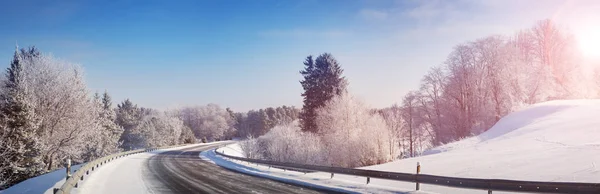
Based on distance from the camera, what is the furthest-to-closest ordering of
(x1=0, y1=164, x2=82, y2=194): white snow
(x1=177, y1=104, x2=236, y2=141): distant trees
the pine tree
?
(x1=177, y1=104, x2=236, y2=141): distant trees
the pine tree
(x1=0, y1=164, x2=82, y2=194): white snow

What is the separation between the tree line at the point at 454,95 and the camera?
144ft

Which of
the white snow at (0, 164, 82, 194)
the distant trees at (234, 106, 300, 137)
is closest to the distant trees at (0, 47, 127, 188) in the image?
the white snow at (0, 164, 82, 194)

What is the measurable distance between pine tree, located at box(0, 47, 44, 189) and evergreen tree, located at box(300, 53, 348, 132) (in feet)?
101

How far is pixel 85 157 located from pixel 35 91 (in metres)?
22.2

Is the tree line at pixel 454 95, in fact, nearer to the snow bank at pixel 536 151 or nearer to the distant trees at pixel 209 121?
the snow bank at pixel 536 151

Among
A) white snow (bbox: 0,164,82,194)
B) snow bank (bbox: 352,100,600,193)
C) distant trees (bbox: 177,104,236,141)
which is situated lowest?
white snow (bbox: 0,164,82,194)

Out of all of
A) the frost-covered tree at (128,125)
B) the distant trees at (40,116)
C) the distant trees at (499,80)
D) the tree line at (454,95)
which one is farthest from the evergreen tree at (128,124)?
the distant trees at (499,80)

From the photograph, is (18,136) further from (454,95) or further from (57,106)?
(454,95)

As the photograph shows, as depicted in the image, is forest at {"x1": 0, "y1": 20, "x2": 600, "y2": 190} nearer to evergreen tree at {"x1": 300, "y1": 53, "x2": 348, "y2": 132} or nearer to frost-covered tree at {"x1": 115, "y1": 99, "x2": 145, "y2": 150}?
evergreen tree at {"x1": 300, "y1": 53, "x2": 348, "y2": 132}

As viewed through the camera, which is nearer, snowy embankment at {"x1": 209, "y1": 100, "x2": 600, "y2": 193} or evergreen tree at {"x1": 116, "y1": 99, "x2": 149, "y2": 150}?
snowy embankment at {"x1": 209, "y1": 100, "x2": 600, "y2": 193}

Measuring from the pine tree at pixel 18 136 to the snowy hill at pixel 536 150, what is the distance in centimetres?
3041

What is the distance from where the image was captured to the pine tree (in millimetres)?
31734

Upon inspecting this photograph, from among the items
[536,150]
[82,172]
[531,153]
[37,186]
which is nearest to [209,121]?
[82,172]

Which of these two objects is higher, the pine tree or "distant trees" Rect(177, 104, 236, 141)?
"distant trees" Rect(177, 104, 236, 141)
